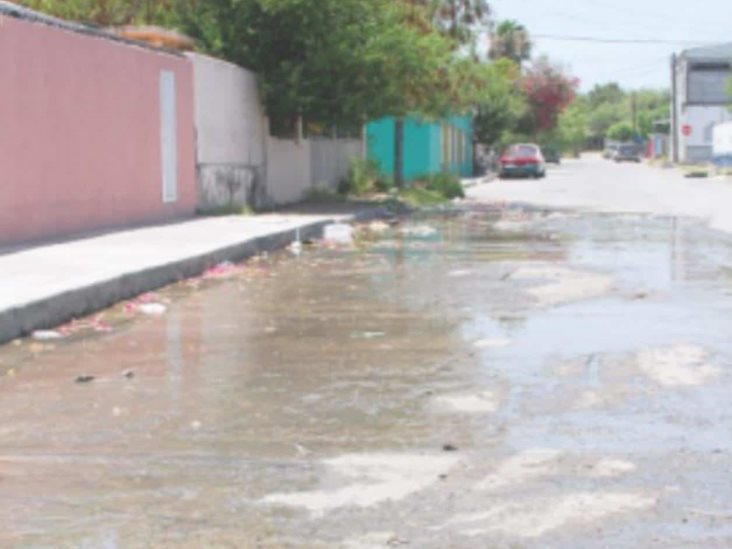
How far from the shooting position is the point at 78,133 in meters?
18.6

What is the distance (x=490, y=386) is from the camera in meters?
7.86

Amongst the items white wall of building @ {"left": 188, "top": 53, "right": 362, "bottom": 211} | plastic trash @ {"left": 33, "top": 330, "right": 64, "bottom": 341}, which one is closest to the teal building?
white wall of building @ {"left": 188, "top": 53, "right": 362, "bottom": 211}

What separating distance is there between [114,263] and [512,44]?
3212 inches

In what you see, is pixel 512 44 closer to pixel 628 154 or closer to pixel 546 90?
pixel 546 90

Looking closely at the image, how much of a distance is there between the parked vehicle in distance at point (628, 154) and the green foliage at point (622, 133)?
57989mm

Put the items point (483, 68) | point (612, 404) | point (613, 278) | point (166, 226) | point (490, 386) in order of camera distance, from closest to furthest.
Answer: point (612, 404) < point (490, 386) < point (613, 278) < point (166, 226) < point (483, 68)

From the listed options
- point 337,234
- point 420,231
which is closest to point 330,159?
point 420,231

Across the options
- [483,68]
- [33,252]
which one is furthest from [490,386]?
[483,68]

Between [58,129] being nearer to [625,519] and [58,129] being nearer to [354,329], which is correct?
[354,329]

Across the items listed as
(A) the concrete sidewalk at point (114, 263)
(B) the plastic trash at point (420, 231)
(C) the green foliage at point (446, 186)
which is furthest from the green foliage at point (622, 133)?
(A) the concrete sidewalk at point (114, 263)

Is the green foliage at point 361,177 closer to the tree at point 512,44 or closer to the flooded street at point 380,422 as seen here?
the flooded street at point 380,422

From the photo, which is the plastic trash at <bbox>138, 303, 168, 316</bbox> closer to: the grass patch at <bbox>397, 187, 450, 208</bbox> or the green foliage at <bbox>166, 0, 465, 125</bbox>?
the green foliage at <bbox>166, 0, 465, 125</bbox>

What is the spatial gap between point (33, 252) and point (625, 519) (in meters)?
10.9

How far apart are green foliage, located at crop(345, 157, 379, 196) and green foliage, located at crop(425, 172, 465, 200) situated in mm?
2053
